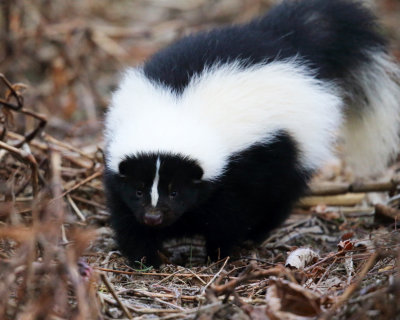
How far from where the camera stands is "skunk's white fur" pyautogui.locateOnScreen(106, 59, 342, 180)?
4949 millimetres

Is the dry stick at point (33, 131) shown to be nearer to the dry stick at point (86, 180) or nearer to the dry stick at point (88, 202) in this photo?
the dry stick at point (86, 180)

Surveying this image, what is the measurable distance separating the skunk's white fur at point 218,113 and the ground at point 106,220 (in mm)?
751

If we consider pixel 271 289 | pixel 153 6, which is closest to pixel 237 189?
pixel 271 289

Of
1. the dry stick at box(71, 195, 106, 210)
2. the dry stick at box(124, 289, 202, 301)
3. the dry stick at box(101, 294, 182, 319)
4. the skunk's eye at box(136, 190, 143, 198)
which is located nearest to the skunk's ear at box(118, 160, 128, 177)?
the skunk's eye at box(136, 190, 143, 198)

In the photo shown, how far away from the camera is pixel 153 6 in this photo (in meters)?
13.4

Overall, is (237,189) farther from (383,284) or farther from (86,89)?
(86,89)

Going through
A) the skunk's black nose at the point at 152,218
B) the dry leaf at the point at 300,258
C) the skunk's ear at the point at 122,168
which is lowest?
the dry leaf at the point at 300,258

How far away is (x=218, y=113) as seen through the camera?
5102 mm

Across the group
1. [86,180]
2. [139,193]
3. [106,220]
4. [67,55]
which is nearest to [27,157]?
[139,193]

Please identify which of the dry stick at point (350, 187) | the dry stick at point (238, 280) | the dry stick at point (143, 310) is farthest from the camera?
the dry stick at point (350, 187)

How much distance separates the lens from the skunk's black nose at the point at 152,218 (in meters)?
4.73

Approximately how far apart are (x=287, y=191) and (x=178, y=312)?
2307mm

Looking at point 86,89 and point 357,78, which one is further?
point 86,89

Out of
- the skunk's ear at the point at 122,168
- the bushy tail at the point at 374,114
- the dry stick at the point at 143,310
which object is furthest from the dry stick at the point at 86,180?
the bushy tail at the point at 374,114
